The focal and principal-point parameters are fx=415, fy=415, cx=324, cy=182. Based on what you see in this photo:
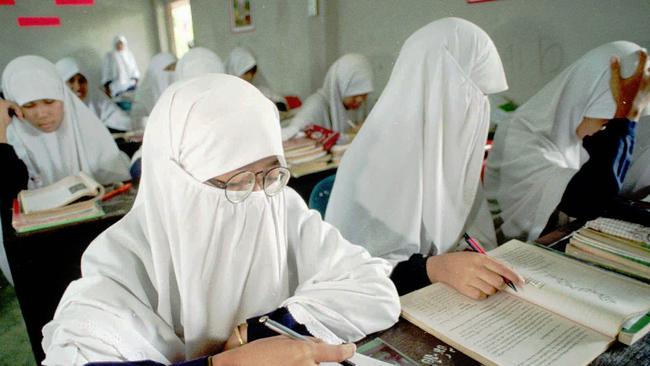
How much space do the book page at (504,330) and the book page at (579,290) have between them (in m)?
0.02

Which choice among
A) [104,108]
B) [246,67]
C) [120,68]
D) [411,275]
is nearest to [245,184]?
[411,275]

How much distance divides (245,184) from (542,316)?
2.14 ft

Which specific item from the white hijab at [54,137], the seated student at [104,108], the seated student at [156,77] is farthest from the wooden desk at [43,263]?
the seated student at [104,108]

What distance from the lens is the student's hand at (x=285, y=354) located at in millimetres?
646

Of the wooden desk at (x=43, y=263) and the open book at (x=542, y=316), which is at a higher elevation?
the open book at (x=542, y=316)

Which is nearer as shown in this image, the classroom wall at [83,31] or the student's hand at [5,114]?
the student's hand at [5,114]

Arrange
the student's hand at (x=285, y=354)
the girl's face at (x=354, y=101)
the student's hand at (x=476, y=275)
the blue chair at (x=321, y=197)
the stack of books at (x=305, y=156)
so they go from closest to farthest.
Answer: the student's hand at (x=285, y=354)
the student's hand at (x=476, y=275)
the blue chair at (x=321, y=197)
the stack of books at (x=305, y=156)
the girl's face at (x=354, y=101)

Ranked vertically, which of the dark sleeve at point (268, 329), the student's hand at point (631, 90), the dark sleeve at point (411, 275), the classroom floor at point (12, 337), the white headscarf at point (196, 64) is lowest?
the classroom floor at point (12, 337)

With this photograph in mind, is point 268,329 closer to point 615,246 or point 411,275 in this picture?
point 411,275

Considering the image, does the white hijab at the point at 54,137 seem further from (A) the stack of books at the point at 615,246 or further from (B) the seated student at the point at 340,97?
(A) the stack of books at the point at 615,246

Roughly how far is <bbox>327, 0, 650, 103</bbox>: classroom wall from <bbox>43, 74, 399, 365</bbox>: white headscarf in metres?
2.03

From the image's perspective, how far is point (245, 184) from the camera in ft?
2.73

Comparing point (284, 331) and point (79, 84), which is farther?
point (79, 84)

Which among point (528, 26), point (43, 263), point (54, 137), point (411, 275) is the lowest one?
point (43, 263)
